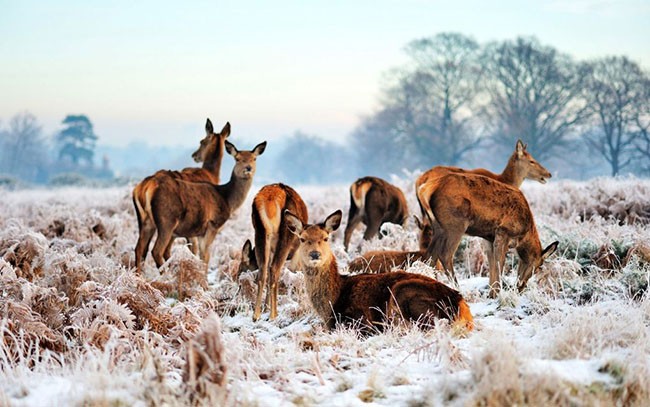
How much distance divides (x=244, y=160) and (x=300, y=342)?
214 inches

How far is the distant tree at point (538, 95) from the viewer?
42406 millimetres

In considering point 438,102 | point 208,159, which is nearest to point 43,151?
point 438,102

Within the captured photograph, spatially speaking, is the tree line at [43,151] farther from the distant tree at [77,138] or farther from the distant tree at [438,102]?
the distant tree at [438,102]

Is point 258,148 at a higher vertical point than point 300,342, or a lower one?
higher

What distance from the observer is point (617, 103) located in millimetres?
40594

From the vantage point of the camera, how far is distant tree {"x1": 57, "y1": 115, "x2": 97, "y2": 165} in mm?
80562

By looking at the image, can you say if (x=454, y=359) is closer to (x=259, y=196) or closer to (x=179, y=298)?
(x=259, y=196)

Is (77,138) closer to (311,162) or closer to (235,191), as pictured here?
(311,162)

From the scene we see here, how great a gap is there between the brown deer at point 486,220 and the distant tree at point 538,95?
34294 millimetres

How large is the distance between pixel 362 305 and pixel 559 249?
13.9ft

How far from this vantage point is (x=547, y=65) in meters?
42.7

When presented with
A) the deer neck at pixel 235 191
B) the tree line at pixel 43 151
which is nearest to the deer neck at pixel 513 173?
the deer neck at pixel 235 191

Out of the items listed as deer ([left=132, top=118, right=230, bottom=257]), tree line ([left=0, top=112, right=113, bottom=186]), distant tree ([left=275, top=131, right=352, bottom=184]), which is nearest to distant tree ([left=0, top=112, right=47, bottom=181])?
tree line ([left=0, top=112, right=113, bottom=186])

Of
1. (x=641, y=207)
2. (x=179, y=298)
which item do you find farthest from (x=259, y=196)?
(x=641, y=207)
